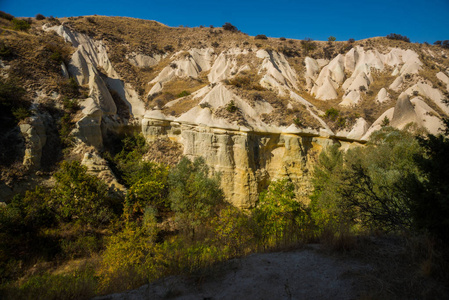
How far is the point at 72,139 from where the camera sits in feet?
61.3

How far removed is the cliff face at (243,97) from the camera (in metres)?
19.0

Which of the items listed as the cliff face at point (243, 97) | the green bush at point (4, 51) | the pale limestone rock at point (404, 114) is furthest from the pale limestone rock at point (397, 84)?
the green bush at point (4, 51)

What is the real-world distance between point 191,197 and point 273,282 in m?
11.4

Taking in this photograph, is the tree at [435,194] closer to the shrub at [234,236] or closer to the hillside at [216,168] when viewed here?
the hillside at [216,168]

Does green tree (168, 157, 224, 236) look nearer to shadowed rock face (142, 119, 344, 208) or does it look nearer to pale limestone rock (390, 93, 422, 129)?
shadowed rock face (142, 119, 344, 208)

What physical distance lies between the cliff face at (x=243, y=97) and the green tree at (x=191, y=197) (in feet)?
9.70

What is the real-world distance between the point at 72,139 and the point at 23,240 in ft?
30.2

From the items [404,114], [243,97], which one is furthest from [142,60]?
[404,114]

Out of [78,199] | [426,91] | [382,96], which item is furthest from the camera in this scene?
[382,96]

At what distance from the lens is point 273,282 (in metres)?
3.91

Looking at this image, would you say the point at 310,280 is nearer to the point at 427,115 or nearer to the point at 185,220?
the point at 185,220

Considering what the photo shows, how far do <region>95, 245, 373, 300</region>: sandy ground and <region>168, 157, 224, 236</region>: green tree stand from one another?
8.42 metres

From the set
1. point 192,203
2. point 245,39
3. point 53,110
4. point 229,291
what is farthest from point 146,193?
point 245,39

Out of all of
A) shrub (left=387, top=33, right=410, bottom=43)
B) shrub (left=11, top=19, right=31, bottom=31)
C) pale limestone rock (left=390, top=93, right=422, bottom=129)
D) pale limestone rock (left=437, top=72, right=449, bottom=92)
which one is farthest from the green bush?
shrub (left=387, top=33, right=410, bottom=43)
